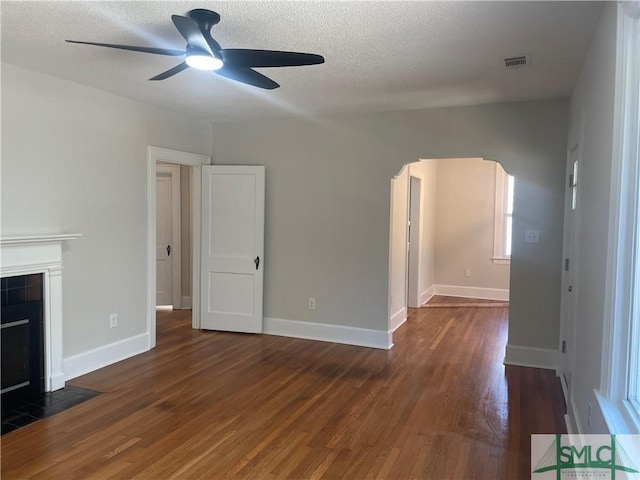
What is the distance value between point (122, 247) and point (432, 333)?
350 centimetres

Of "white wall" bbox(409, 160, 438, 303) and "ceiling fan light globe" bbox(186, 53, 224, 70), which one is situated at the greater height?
"ceiling fan light globe" bbox(186, 53, 224, 70)

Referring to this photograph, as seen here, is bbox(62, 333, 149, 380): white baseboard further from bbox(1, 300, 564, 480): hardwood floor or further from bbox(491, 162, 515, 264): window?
bbox(491, 162, 515, 264): window

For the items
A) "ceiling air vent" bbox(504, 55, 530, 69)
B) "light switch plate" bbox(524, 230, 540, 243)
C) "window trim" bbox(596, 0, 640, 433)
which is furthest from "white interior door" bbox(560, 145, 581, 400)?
"window trim" bbox(596, 0, 640, 433)

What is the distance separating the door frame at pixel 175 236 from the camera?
6676mm

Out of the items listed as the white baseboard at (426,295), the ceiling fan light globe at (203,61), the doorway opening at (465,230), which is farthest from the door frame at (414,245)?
the ceiling fan light globe at (203,61)

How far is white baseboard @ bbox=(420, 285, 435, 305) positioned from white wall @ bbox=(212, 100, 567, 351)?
7.98 feet

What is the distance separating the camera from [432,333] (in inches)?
215

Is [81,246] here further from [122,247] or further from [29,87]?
[29,87]

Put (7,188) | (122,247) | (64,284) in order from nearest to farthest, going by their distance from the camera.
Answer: (7,188), (64,284), (122,247)

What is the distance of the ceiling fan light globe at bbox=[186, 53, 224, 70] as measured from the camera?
2.37m

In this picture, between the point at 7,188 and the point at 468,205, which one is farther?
the point at 468,205

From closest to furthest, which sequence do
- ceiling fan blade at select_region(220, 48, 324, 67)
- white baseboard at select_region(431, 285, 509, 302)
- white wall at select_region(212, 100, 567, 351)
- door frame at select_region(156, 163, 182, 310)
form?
ceiling fan blade at select_region(220, 48, 324, 67), white wall at select_region(212, 100, 567, 351), door frame at select_region(156, 163, 182, 310), white baseboard at select_region(431, 285, 509, 302)

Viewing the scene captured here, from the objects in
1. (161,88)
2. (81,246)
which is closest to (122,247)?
(81,246)

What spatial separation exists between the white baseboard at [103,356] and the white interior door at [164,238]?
2.14 meters
